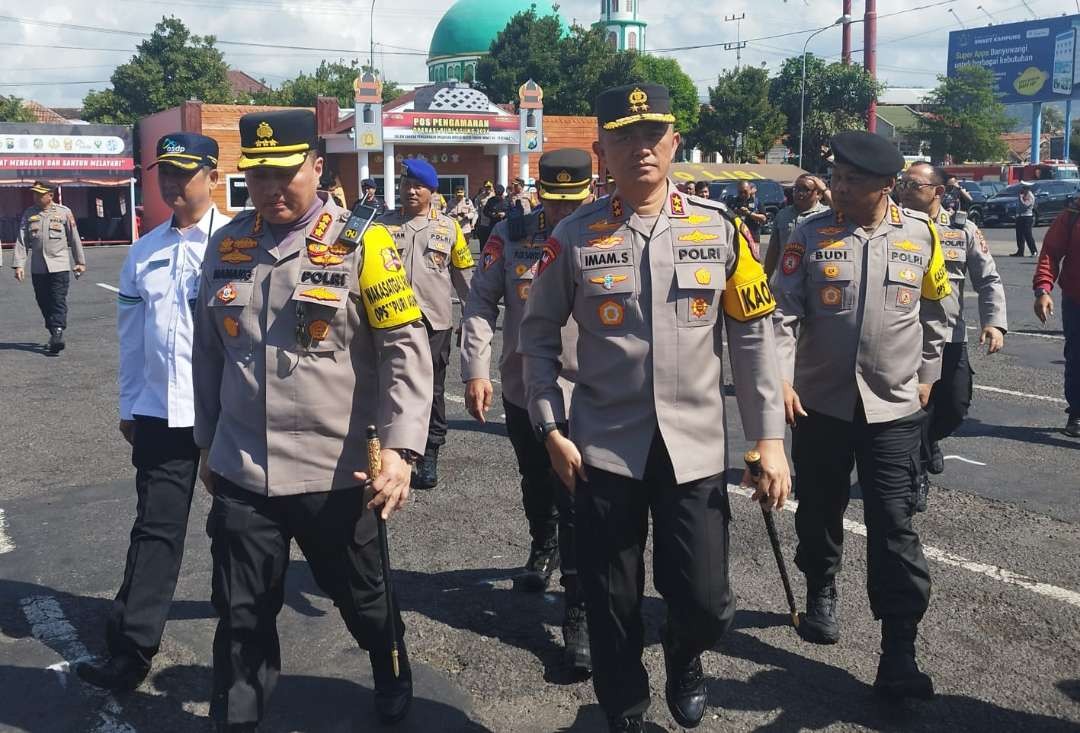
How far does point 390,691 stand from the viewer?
384 cm

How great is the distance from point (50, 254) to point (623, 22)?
328ft

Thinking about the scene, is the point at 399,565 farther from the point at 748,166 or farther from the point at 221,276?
the point at 748,166

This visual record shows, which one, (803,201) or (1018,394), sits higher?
(803,201)

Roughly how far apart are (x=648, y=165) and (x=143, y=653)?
260cm

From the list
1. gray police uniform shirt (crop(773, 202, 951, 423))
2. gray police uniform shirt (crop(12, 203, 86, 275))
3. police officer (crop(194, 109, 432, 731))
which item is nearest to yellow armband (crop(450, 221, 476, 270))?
gray police uniform shirt (crop(773, 202, 951, 423))

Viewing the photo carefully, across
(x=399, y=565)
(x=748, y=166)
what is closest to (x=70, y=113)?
(x=748, y=166)

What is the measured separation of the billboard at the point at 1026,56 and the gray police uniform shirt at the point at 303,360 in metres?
74.6

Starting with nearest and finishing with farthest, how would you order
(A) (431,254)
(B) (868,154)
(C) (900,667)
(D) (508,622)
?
(C) (900,667) < (B) (868,154) < (D) (508,622) < (A) (431,254)

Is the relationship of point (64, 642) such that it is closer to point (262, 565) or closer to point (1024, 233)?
point (262, 565)

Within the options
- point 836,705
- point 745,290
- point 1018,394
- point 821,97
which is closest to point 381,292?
point 745,290

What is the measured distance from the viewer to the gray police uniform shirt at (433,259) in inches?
293

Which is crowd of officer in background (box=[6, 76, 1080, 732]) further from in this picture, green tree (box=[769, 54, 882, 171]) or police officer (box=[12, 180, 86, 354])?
green tree (box=[769, 54, 882, 171])

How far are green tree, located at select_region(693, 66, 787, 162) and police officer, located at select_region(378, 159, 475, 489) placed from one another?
6032 cm

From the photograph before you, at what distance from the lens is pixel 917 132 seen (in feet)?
232
